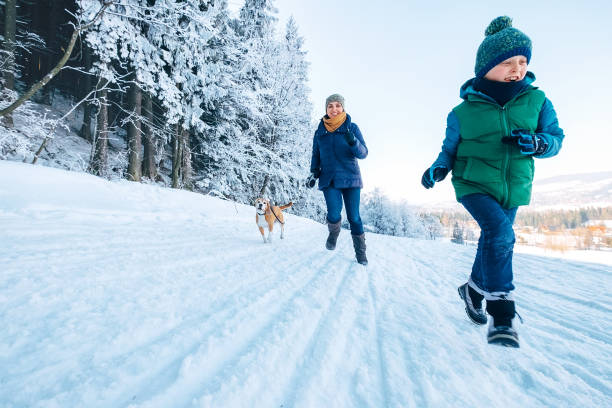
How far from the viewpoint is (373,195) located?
46719mm

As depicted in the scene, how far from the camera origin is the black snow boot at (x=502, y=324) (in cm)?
137

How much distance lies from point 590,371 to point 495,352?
0.41 metres

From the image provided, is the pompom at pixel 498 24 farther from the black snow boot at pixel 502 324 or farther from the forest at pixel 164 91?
the forest at pixel 164 91

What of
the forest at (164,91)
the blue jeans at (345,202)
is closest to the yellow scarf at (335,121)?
the blue jeans at (345,202)

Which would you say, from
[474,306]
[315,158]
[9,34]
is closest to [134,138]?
[9,34]

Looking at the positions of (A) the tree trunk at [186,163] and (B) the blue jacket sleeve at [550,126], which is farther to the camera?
(A) the tree trunk at [186,163]

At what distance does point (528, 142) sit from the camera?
4.58ft

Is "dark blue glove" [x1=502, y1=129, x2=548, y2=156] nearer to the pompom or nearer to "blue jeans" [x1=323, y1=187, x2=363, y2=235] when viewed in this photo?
the pompom

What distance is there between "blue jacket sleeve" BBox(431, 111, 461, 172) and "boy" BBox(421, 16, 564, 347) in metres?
0.08

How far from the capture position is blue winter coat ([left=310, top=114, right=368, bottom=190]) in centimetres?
358

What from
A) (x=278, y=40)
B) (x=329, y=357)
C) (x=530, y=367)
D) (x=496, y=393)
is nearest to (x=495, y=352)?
(x=530, y=367)

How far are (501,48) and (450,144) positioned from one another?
1.99 ft

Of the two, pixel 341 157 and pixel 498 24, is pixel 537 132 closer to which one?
pixel 498 24

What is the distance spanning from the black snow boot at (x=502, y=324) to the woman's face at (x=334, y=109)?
2.91m
